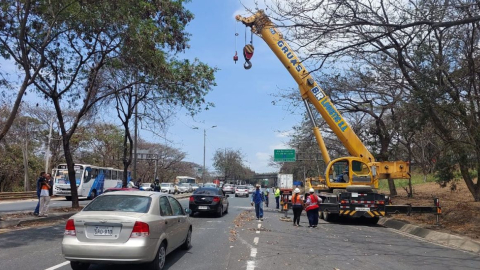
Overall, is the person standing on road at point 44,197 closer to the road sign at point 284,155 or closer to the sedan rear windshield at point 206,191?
the sedan rear windshield at point 206,191

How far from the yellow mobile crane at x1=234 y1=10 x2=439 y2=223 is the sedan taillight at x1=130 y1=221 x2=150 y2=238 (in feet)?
38.2

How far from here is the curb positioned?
11611 millimetres

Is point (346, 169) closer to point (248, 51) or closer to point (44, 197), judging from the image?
point (248, 51)

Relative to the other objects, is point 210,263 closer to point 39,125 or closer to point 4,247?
point 4,247

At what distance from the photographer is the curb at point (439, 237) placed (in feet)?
38.1

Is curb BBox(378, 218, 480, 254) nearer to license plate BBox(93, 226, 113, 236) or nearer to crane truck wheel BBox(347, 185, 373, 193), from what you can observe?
crane truck wheel BBox(347, 185, 373, 193)

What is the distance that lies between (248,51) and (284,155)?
2947 cm

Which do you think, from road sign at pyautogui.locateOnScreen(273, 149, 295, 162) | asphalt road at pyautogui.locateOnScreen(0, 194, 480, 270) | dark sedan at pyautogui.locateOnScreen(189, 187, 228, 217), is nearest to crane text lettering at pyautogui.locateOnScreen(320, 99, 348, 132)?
asphalt road at pyautogui.locateOnScreen(0, 194, 480, 270)

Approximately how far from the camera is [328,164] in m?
18.7

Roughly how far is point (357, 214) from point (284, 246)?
752 centimetres

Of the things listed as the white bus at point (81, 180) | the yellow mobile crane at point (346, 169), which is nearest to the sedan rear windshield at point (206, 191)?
the yellow mobile crane at point (346, 169)

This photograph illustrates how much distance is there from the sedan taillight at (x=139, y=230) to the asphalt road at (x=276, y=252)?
1.43m

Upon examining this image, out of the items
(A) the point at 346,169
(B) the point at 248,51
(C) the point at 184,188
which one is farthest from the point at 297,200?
(C) the point at 184,188

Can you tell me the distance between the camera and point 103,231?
693 centimetres
